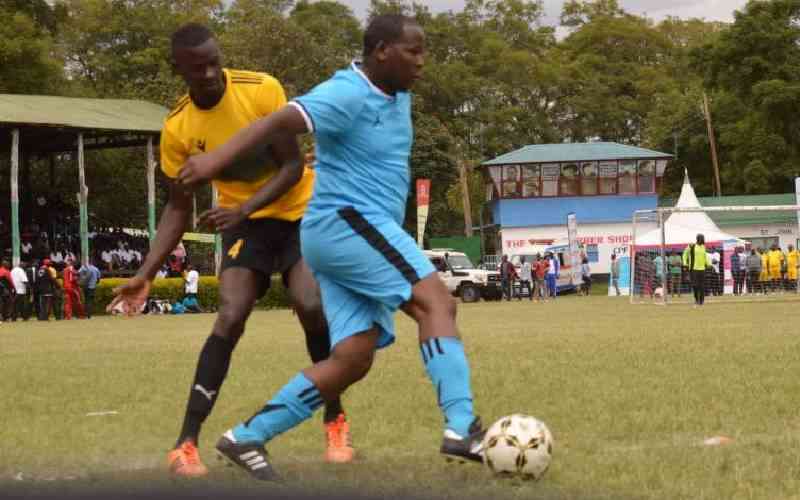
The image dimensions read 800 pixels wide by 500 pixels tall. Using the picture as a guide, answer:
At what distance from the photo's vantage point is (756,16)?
66.2 metres

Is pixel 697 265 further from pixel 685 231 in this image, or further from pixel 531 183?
pixel 531 183

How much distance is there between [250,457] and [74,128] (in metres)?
37.7

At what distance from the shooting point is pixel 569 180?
2852 inches

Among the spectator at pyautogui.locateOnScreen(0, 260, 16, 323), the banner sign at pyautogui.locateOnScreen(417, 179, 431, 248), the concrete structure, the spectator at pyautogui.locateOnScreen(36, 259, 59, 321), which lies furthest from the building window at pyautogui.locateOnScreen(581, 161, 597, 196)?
the spectator at pyautogui.locateOnScreen(0, 260, 16, 323)

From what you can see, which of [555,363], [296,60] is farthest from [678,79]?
[555,363]

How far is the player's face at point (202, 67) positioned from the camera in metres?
6.25

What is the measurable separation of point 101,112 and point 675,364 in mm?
36031

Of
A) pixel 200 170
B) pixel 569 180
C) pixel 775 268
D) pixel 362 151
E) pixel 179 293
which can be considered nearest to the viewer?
pixel 200 170

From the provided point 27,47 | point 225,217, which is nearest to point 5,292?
point 27,47

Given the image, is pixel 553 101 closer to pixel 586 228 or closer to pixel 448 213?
pixel 448 213

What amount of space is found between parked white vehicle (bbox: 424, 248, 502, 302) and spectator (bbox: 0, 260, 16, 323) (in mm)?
17013

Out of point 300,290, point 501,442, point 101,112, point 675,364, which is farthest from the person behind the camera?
point 101,112

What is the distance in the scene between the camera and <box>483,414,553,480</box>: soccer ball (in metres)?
5.38

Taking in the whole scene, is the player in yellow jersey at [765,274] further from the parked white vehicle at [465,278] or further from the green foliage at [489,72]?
the green foliage at [489,72]
